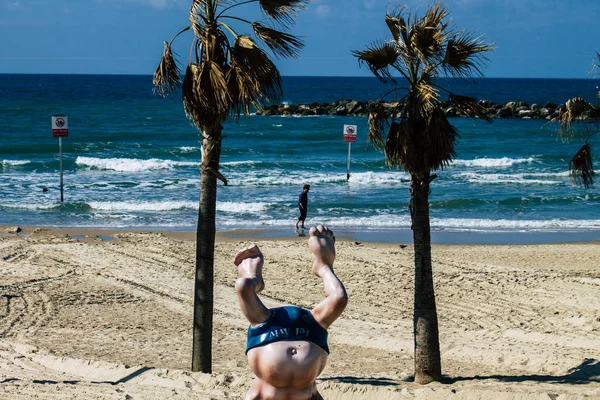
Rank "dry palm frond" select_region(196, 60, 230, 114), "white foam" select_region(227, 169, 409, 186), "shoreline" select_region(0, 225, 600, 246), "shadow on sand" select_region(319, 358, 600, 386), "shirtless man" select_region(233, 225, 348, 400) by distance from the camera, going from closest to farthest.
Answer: "shirtless man" select_region(233, 225, 348, 400) → "dry palm frond" select_region(196, 60, 230, 114) → "shadow on sand" select_region(319, 358, 600, 386) → "shoreline" select_region(0, 225, 600, 246) → "white foam" select_region(227, 169, 409, 186)

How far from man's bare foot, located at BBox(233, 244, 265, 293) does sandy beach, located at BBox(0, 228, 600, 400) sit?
14.6 feet

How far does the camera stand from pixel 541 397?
8.28m

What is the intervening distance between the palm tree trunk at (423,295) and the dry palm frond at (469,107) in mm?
791

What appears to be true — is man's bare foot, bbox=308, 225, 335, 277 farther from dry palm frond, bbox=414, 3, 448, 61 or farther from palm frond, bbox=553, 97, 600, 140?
palm frond, bbox=553, 97, 600, 140

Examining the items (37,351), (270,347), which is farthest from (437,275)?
(270,347)

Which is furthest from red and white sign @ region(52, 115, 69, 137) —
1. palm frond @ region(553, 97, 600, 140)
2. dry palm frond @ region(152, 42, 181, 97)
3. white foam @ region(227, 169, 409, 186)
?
palm frond @ region(553, 97, 600, 140)

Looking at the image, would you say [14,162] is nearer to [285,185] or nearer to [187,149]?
[187,149]

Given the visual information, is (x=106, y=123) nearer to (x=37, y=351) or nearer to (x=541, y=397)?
(x=37, y=351)

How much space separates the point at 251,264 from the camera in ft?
13.6

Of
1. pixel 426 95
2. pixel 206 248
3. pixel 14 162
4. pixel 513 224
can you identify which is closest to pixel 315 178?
pixel 513 224

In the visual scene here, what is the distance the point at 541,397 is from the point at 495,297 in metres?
5.81

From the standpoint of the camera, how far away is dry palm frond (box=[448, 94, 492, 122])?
850 centimetres

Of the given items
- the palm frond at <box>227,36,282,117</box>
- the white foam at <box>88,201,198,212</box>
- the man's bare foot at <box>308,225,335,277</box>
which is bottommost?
the white foam at <box>88,201,198,212</box>

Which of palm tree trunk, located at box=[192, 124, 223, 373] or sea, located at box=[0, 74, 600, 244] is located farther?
sea, located at box=[0, 74, 600, 244]
